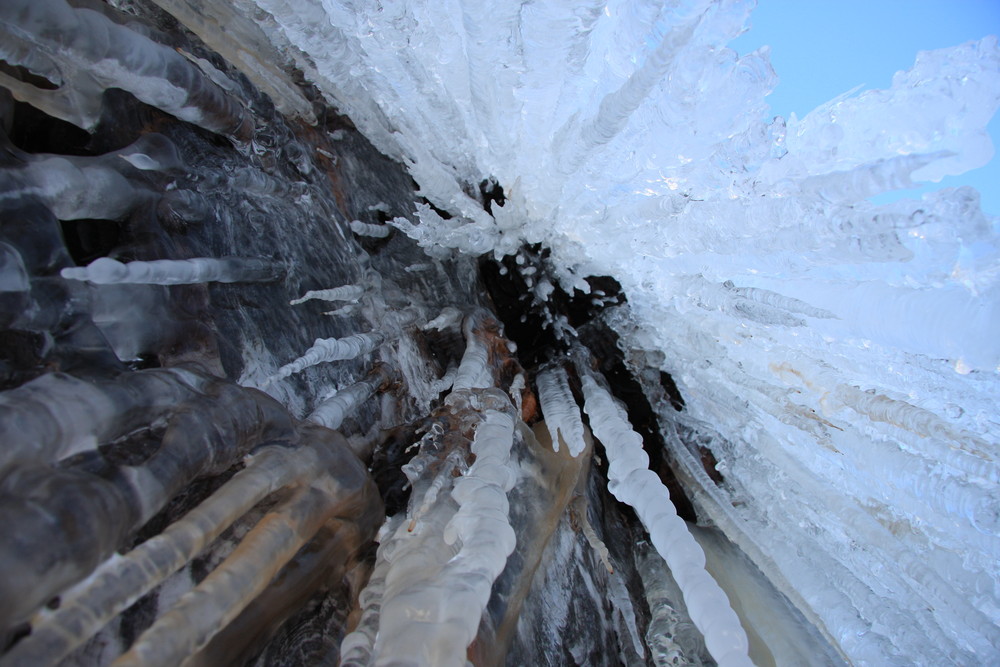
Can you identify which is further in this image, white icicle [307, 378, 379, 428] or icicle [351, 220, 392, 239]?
icicle [351, 220, 392, 239]

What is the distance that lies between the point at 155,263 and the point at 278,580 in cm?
77

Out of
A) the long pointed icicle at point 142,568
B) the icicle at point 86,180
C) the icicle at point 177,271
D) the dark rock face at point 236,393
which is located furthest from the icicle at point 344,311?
the long pointed icicle at point 142,568

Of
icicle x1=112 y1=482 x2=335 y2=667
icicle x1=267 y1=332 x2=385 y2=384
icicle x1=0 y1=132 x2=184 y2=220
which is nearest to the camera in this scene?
icicle x1=112 y1=482 x2=335 y2=667

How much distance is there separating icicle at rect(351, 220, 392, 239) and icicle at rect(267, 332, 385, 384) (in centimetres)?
48

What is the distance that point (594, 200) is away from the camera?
216 centimetres

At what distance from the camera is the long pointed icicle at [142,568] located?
0.74 m

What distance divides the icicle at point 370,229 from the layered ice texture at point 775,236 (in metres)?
0.17

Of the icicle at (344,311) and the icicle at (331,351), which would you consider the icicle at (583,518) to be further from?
the icicle at (344,311)

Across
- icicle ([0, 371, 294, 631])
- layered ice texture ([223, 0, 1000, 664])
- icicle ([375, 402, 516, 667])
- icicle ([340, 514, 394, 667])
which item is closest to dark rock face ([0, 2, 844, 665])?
icicle ([0, 371, 294, 631])

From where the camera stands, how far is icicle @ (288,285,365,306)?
173 cm

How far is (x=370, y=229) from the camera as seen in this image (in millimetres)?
2232

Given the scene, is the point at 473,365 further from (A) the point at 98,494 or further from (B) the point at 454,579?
(A) the point at 98,494

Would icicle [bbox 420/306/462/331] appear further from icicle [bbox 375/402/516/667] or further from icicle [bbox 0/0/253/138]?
icicle [bbox 0/0/253/138]

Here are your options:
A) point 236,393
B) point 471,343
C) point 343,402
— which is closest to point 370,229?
point 471,343
